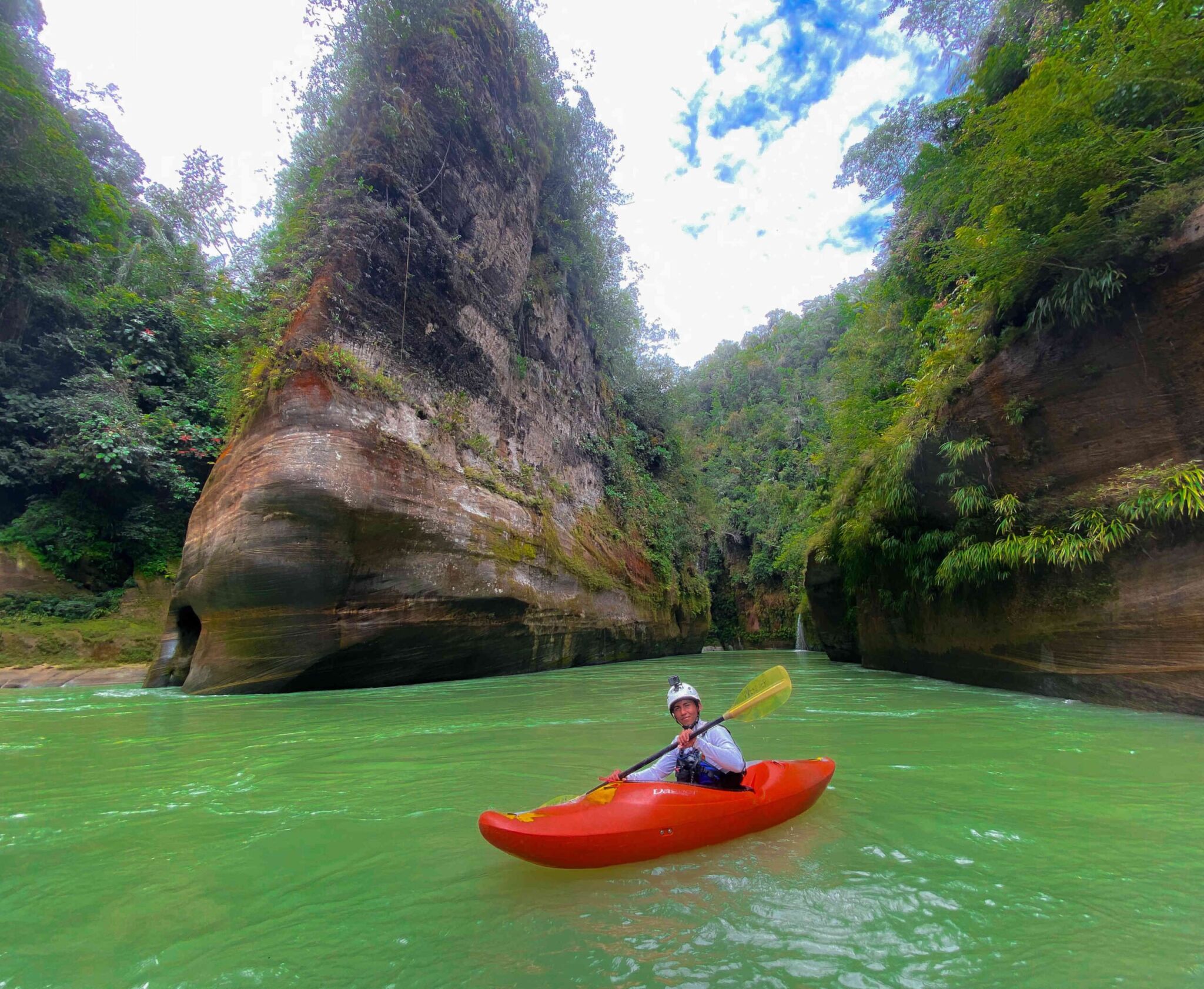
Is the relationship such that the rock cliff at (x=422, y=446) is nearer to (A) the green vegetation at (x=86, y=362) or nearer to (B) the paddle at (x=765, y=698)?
(A) the green vegetation at (x=86, y=362)

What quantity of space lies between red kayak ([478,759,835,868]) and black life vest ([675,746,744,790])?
9cm

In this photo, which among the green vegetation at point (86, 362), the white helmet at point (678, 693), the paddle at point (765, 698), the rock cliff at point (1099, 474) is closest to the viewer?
the white helmet at point (678, 693)

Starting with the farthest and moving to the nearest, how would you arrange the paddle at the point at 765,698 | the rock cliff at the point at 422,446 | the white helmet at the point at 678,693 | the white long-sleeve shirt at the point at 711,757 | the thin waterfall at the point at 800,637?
the thin waterfall at the point at 800,637, the rock cliff at the point at 422,446, the paddle at the point at 765,698, the white helmet at the point at 678,693, the white long-sleeve shirt at the point at 711,757

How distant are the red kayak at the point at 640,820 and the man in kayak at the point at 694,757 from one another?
117mm

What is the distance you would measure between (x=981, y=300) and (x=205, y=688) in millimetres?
11105

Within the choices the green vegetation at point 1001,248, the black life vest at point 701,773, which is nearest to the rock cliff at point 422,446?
the black life vest at point 701,773

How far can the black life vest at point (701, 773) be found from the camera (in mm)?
2881

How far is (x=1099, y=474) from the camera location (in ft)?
18.9

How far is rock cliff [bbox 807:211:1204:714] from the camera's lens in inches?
198

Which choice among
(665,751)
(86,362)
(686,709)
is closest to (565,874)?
(665,751)

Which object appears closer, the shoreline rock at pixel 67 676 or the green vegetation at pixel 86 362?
the shoreline rock at pixel 67 676

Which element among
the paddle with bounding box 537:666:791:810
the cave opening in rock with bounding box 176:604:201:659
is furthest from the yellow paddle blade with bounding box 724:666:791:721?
the cave opening in rock with bounding box 176:604:201:659

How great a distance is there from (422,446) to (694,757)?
7.56 meters

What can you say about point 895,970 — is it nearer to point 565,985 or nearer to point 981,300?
point 565,985
